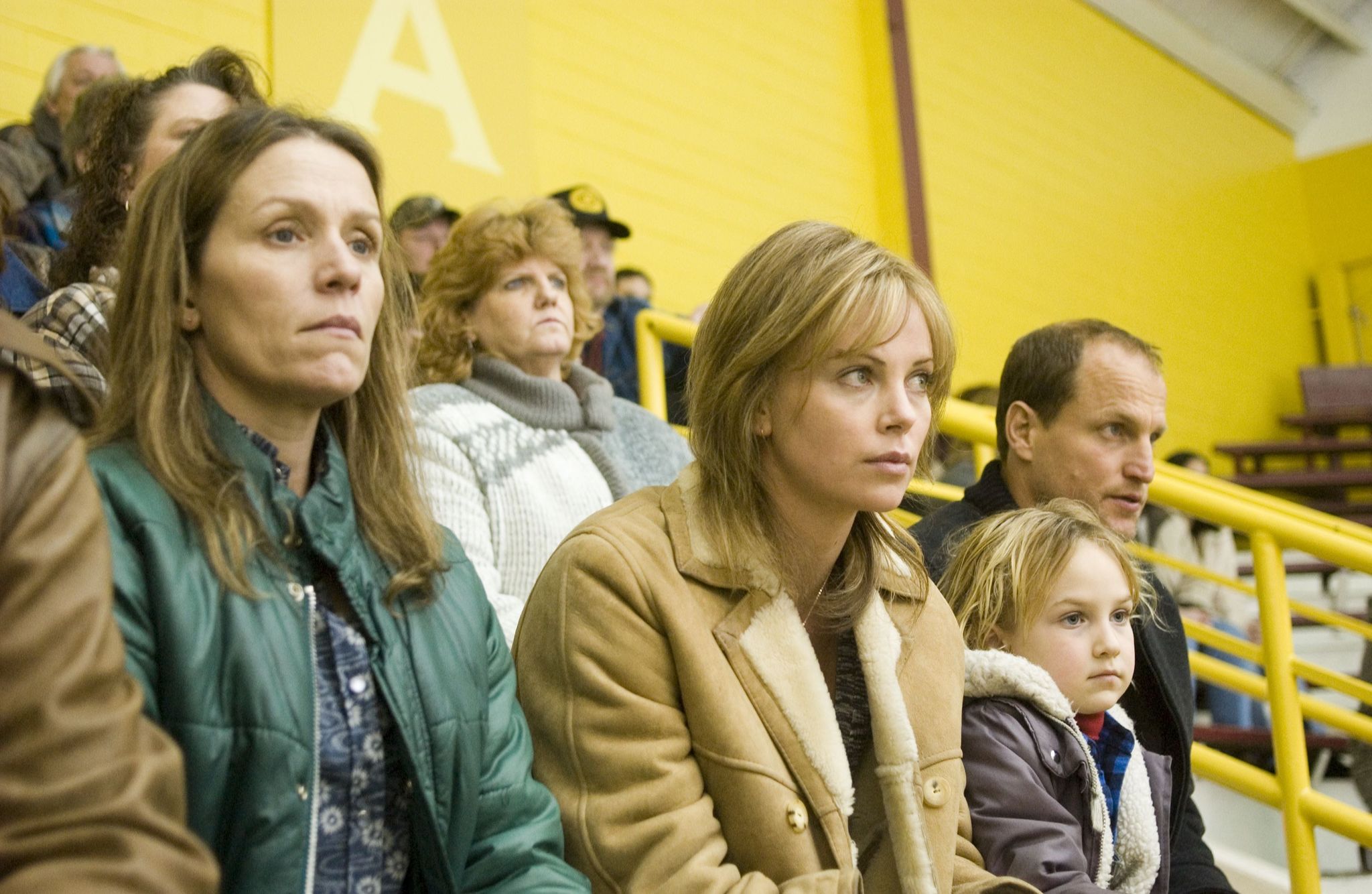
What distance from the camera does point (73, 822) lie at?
906mm

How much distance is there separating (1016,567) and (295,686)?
1.18 m

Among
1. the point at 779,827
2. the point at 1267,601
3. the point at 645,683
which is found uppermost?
the point at 645,683

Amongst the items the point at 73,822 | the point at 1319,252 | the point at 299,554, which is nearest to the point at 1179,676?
the point at 299,554

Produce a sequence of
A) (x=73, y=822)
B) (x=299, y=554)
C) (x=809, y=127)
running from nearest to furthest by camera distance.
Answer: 1. (x=73, y=822)
2. (x=299, y=554)
3. (x=809, y=127)

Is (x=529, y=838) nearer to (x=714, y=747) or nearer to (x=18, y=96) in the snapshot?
(x=714, y=747)

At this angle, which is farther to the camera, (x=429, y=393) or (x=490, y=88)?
(x=490, y=88)

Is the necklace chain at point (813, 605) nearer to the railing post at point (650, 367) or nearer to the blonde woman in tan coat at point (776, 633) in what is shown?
the blonde woman in tan coat at point (776, 633)

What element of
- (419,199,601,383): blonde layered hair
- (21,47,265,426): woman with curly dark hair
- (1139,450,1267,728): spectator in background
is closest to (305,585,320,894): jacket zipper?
(21,47,265,426): woman with curly dark hair

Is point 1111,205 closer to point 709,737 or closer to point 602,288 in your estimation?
point 602,288

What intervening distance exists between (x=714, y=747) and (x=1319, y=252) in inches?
499

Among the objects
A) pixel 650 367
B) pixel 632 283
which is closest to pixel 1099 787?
pixel 650 367

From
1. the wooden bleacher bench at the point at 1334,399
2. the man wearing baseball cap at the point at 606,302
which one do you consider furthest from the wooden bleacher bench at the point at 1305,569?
the man wearing baseball cap at the point at 606,302

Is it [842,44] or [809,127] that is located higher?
[842,44]

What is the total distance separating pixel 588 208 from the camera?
4535 mm
